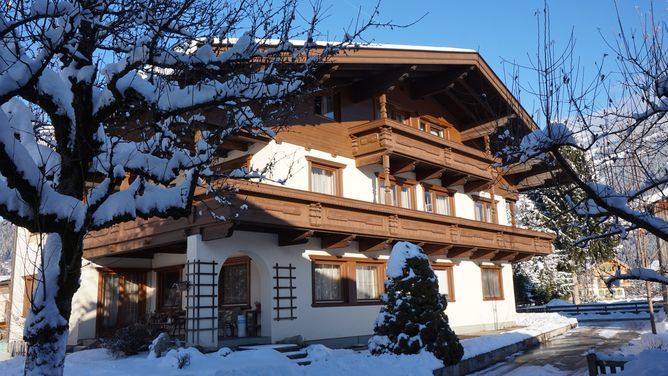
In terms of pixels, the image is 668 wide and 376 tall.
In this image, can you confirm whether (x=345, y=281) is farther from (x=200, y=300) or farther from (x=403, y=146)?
(x=200, y=300)

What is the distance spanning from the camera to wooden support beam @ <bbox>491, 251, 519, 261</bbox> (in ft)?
83.9

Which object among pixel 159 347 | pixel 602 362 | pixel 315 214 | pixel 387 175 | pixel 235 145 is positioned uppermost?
pixel 235 145

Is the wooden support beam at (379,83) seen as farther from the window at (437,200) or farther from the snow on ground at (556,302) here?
the snow on ground at (556,302)

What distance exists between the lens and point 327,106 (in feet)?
66.9

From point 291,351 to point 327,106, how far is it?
29.4ft

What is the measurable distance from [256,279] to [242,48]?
11.2 meters

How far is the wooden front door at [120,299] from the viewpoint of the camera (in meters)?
18.9

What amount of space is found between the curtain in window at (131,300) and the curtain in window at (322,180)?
6.99 meters

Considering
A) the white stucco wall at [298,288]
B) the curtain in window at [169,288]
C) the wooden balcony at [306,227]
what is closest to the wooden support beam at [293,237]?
the wooden balcony at [306,227]

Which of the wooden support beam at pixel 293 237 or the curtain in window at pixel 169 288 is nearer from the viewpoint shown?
the wooden support beam at pixel 293 237

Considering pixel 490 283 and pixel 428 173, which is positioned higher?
pixel 428 173

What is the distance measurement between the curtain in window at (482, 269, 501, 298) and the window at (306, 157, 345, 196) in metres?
10.1

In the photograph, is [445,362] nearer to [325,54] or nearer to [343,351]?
[343,351]

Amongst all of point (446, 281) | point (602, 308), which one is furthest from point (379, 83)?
point (602, 308)
